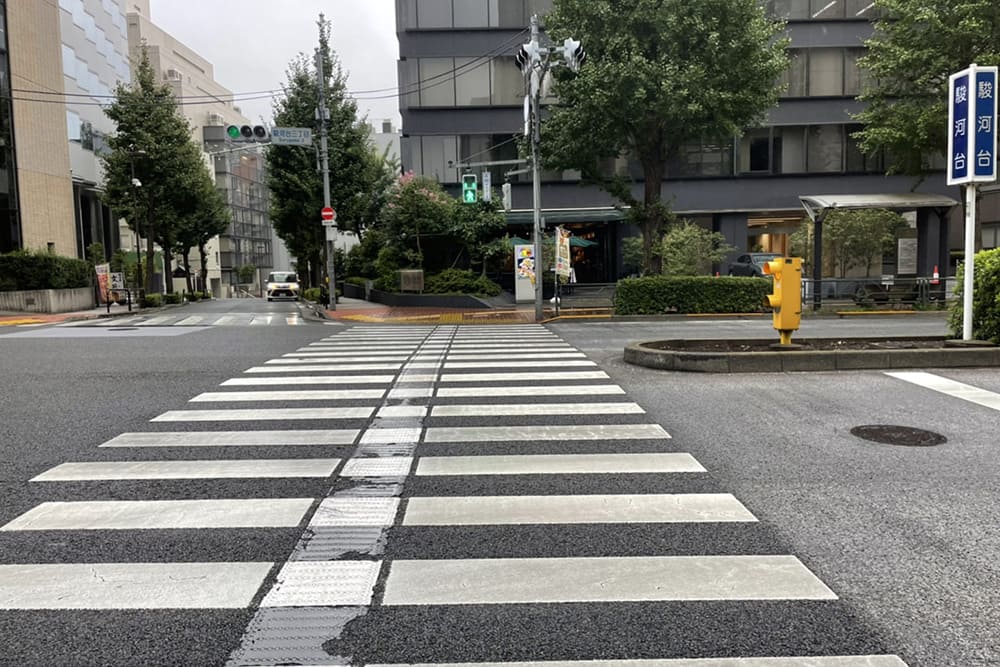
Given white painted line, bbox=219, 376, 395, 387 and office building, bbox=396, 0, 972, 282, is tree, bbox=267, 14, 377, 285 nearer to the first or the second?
office building, bbox=396, 0, 972, 282

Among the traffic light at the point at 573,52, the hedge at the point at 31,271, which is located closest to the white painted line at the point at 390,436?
the traffic light at the point at 573,52

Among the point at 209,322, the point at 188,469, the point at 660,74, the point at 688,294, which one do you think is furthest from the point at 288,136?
the point at 188,469

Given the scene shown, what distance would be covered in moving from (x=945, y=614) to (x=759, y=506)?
1.53 m

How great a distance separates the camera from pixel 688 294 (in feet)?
71.8

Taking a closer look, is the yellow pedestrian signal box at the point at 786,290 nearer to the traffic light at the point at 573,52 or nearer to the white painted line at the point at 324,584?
the white painted line at the point at 324,584

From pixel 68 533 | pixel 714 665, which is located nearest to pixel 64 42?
pixel 68 533

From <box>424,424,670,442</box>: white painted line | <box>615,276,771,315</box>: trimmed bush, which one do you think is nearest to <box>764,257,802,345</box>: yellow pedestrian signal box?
<box>424,424,670,442</box>: white painted line

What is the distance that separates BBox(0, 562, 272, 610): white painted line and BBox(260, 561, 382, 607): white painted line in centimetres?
13

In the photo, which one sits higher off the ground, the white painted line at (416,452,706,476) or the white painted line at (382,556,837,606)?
the white painted line at (416,452,706,476)

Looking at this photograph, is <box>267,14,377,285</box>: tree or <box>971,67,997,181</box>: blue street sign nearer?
<box>971,67,997,181</box>: blue street sign

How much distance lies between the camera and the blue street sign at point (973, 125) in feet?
36.0

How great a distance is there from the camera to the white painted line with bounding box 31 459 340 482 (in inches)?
221

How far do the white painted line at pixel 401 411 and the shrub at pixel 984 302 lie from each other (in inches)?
364

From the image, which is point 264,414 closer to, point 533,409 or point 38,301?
point 533,409
